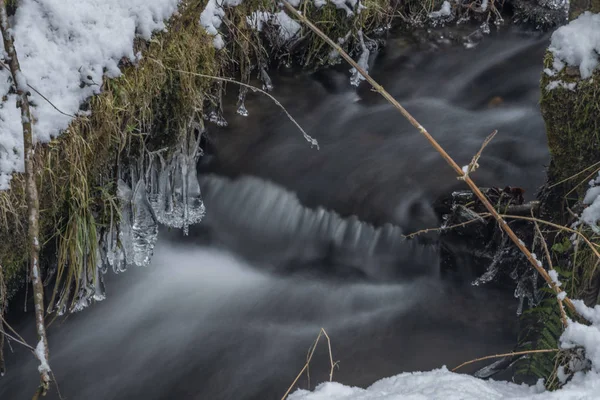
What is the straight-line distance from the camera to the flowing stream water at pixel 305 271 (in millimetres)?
3178

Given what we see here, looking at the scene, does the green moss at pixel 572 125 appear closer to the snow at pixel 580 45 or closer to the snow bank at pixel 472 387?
the snow at pixel 580 45

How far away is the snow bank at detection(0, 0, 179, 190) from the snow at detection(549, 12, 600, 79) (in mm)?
2194

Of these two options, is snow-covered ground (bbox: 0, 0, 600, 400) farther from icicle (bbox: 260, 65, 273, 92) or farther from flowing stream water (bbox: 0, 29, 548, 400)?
icicle (bbox: 260, 65, 273, 92)

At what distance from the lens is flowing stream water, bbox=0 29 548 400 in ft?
10.4

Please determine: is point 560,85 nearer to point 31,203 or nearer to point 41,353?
point 31,203

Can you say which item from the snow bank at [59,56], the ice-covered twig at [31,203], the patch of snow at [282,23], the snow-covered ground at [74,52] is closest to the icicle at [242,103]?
the patch of snow at [282,23]

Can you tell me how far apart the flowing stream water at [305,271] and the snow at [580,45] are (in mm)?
1221

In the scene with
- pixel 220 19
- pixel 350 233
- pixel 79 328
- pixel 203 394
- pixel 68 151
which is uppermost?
pixel 220 19

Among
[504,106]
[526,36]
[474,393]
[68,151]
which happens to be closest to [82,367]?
[68,151]

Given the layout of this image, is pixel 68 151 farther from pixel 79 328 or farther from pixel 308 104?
pixel 308 104

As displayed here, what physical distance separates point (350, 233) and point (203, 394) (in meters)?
1.42

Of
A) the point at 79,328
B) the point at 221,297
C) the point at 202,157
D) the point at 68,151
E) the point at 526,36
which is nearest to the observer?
the point at 68,151

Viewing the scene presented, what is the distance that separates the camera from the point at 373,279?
145 inches

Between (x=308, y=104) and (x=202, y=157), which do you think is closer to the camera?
(x=202, y=157)
